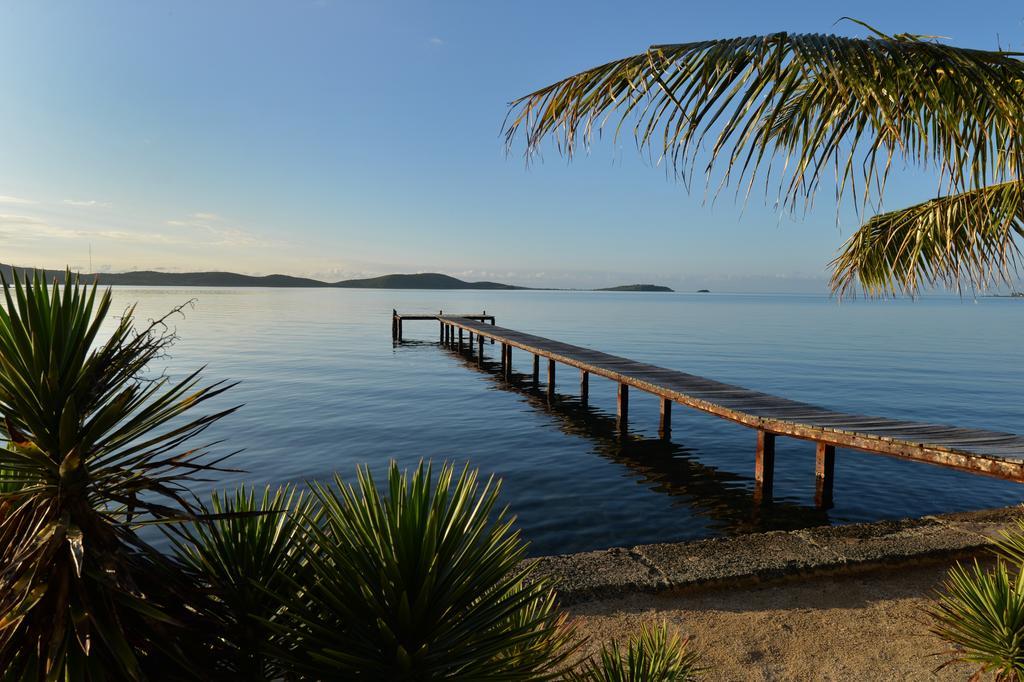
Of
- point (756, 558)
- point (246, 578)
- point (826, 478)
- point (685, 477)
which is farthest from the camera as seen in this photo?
point (685, 477)

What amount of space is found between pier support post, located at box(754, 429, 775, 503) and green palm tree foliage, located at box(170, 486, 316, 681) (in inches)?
450

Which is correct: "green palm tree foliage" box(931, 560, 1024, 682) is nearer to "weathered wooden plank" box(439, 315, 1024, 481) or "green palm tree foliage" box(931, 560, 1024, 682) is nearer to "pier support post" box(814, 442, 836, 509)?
"weathered wooden plank" box(439, 315, 1024, 481)

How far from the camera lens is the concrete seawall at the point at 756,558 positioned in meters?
5.84

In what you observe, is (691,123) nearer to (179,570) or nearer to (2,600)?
(179,570)

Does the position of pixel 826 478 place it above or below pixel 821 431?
below

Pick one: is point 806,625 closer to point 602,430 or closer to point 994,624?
point 994,624

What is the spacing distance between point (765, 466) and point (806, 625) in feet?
24.1

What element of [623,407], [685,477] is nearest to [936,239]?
[685,477]

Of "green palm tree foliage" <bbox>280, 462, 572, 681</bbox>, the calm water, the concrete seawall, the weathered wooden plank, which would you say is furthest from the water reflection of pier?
"green palm tree foliage" <bbox>280, 462, 572, 681</bbox>

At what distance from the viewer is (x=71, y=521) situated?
5.75 feet

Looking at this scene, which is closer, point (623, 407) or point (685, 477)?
point (685, 477)

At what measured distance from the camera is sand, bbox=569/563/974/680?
181 inches

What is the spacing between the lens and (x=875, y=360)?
35.6 metres

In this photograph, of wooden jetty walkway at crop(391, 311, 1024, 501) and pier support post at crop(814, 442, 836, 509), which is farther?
pier support post at crop(814, 442, 836, 509)
